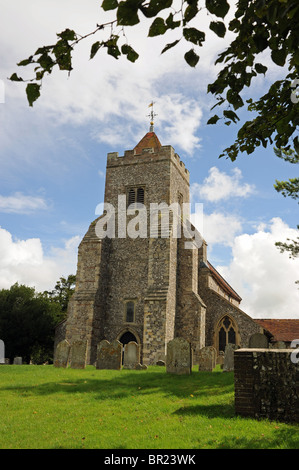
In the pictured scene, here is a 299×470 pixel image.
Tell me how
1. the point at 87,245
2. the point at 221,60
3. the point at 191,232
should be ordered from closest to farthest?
the point at 221,60
the point at 87,245
the point at 191,232

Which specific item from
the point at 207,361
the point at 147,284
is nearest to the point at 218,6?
the point at 207,361

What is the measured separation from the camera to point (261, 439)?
4766mm

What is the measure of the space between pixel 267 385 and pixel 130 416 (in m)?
2.43

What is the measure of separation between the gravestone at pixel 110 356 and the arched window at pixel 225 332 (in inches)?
369

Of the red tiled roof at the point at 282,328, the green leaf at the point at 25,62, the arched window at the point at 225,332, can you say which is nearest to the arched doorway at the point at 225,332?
the arched window at the point at 225,332

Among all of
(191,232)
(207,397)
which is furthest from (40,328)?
(207,397)

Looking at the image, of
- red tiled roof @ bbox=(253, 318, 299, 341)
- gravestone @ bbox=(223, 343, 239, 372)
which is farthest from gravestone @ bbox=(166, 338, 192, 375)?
red tiled roof @ bbox=(253, 318, 299, 341)

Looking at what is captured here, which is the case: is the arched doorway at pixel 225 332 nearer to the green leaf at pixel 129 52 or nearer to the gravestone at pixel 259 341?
the gravestone at pixel 259 341

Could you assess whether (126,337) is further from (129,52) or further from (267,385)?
(129,52)

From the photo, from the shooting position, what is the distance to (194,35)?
3.14 meters

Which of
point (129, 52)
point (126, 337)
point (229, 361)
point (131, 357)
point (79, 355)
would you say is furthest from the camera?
point (126, 337)

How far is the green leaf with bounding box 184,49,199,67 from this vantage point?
3213mm

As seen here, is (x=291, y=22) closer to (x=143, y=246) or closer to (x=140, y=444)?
(x=140, y=444)
